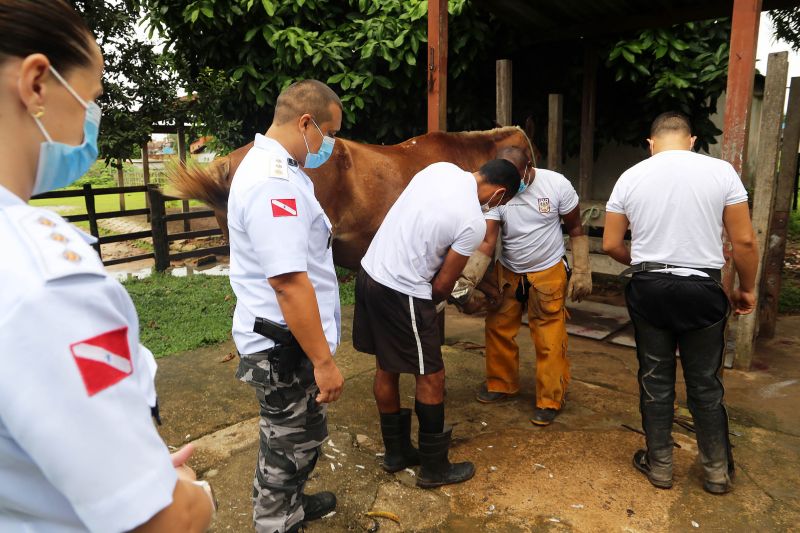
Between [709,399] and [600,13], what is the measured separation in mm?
3839

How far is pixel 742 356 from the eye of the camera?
168 inches

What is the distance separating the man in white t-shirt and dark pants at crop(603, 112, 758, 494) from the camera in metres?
2.66

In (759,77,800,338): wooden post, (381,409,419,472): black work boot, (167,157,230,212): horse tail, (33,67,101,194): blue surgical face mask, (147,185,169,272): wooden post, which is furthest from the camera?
(147,185,169,272): wooden post

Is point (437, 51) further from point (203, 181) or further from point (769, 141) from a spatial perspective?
point (769, 141)

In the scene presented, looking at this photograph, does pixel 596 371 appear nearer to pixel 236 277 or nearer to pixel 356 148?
pixel 356 148

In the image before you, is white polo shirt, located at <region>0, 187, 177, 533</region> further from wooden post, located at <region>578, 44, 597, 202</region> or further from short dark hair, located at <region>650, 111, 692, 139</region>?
wooden post, located at <region>578, 44, 597, 202</region>

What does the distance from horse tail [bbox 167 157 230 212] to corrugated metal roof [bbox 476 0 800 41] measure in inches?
113

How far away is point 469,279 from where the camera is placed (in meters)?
3.53

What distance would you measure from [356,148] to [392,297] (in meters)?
1.71

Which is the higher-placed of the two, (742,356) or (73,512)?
(73,512)

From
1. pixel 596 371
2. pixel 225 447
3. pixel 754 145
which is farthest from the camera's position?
pixel 754 145

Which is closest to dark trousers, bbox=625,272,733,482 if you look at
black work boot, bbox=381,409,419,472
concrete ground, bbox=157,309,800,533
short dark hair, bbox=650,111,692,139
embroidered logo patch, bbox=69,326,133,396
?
concrete ground, bbox=157,309,800,533

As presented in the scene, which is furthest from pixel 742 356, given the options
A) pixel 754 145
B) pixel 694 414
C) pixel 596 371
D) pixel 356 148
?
pixel 754 145

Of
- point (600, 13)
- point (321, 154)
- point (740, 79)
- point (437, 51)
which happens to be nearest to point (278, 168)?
point (321, 154)
